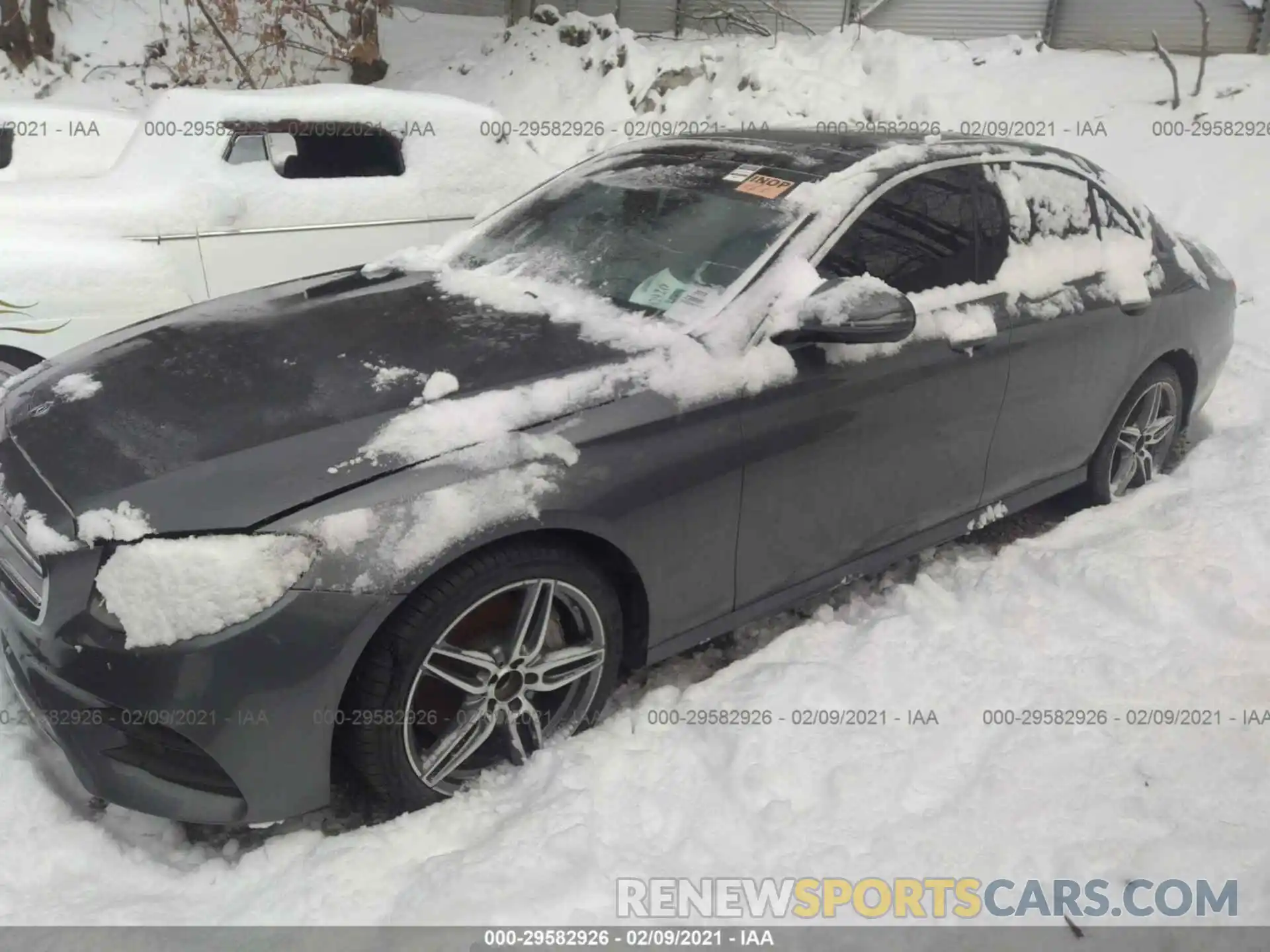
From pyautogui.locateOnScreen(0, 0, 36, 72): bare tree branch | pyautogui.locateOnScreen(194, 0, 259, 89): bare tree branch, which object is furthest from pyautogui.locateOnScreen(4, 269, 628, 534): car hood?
pyautogui.locateOnScreen(0, 0, 36, 72): bare tree branch

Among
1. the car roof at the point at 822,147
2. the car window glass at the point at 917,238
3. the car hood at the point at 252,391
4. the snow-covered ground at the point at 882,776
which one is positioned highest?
the car roof at the point at 822,147

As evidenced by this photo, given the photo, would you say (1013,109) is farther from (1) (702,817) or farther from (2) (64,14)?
(2) (64,14)

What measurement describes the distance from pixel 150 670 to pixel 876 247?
7.92ft

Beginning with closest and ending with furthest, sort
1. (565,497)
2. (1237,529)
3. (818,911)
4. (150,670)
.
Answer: (150,670), (818,911), (565,497), (1237,529)

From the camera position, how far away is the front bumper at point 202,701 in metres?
2.11

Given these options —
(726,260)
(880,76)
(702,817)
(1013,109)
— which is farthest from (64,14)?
(702,817)

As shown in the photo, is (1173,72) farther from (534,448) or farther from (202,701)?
(202,701)

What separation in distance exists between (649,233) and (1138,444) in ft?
8.31

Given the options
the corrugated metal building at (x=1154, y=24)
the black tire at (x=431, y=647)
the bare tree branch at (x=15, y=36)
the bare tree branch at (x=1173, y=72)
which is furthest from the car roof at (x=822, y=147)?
the bare tree branch at (x=15, y=36)

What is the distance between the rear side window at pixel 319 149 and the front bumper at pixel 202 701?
341 cm

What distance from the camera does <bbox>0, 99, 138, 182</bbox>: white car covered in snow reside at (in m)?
5.49

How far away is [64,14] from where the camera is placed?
39.8 feet

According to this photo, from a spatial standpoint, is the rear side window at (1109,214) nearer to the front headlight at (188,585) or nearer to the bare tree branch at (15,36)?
the front headlight at (188,585)

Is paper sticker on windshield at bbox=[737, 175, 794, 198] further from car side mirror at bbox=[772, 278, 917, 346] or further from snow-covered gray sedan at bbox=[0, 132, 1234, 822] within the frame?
car side mirror at bbox=[772, 278, 917, 346]
